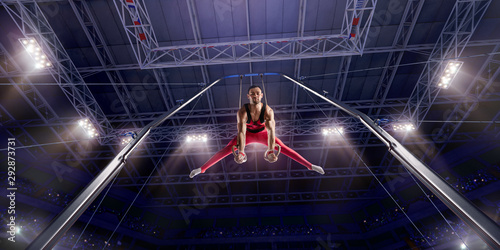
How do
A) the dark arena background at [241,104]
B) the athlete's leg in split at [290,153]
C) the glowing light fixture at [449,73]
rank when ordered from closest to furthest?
1. the athlete's leg in split at [290,153]
2. the glowing light fixture at [449,73]
3. the dark arena background at [241,104]

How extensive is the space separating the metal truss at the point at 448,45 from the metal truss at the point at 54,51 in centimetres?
1319

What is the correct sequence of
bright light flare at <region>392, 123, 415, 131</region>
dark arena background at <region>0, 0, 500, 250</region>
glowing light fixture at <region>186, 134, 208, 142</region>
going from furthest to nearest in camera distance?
glowing light fixture at <region>186, 134, 208, 142</region> < bright light flare at <region>392, 123, 415, 131</region> < dark arena background at <region>0, 0, 500, 250</region>

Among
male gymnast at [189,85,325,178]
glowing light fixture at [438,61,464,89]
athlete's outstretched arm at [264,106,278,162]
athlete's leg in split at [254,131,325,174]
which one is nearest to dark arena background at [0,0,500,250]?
glowing light fixture at [438,61,464,89]

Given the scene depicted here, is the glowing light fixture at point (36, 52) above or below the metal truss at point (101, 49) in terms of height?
below

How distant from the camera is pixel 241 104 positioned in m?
8.02

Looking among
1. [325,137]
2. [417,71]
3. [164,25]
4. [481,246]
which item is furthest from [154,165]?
[481,246]

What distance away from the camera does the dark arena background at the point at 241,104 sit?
7.65 m

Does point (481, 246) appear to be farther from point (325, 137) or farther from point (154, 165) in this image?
point (154, 165)

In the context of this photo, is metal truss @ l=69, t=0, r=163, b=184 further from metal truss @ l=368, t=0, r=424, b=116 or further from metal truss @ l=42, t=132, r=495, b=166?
metal truss @ l=368, t=0, r=424, b=116

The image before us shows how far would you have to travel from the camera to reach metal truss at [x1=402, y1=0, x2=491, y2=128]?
22.6 feet

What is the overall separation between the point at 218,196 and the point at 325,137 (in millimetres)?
8552

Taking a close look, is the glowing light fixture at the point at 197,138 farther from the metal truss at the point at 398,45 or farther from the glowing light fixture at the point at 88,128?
the metal truss at the point at 398,45

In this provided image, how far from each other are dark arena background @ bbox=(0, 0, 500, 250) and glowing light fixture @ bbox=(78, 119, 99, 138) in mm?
87

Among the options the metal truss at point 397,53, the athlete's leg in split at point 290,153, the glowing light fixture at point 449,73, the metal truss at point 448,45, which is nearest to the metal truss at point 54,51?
the athlete's leg in split at point 290,153
